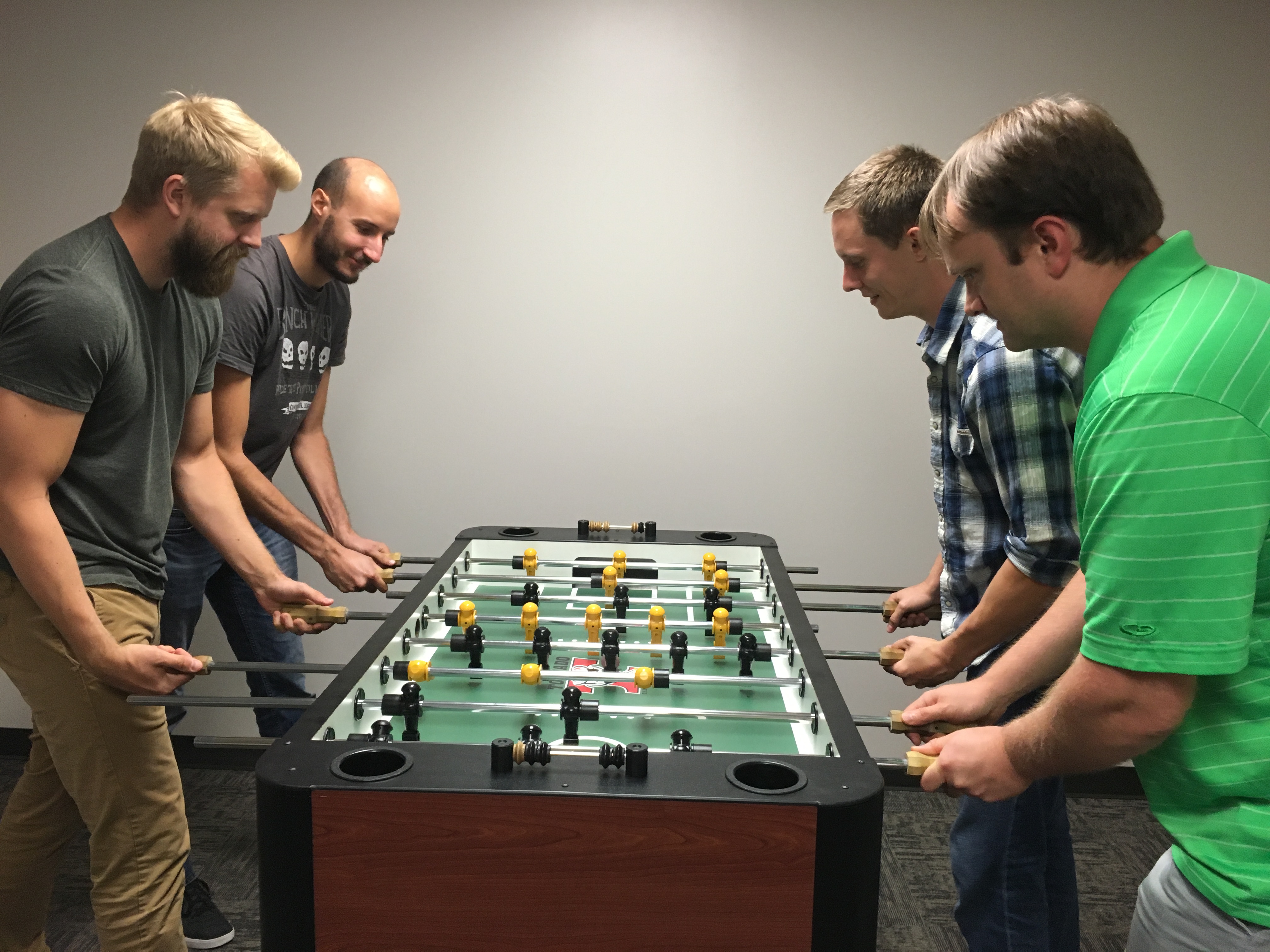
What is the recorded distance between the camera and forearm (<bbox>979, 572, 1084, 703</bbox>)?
1.58 meters

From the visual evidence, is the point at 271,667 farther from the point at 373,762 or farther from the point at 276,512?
the point at 276,512

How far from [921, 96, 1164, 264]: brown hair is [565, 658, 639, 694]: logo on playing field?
979 mm

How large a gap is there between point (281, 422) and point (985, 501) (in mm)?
1829

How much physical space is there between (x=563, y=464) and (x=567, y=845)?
2.14 metres

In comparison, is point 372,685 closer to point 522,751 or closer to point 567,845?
point 522,751

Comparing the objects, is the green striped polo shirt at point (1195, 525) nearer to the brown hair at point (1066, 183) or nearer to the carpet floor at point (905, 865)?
the brown hair at point (1066, 183)

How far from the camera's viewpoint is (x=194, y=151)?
1794 millimetres

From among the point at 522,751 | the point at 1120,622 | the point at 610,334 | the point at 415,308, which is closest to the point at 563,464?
the point at 610,334

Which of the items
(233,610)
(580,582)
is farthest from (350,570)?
(580,582)

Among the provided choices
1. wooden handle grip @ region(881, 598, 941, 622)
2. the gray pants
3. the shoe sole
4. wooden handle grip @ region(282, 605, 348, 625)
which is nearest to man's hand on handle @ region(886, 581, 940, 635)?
wooden handle grip @ region(881, 598, 941, 622)

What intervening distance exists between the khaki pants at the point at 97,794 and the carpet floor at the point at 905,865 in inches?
25.4

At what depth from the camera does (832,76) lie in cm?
316

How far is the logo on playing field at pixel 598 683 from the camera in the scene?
1804mm

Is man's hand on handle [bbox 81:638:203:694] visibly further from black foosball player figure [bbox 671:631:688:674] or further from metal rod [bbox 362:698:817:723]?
A: black foosball player figure [bbox 671:631:688:674]
